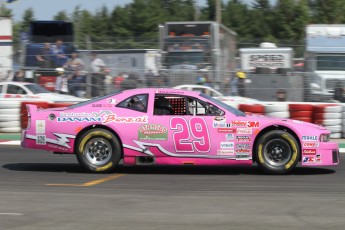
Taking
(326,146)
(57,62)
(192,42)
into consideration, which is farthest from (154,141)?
(192,42)

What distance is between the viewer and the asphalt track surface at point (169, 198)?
7.22 metres

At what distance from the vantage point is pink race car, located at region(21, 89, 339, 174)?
1068 centimetres

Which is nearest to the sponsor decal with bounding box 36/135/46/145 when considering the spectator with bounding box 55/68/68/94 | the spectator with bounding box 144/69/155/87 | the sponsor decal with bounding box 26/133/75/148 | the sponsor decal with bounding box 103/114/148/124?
the sponsor decal with bounding box 26/133/75/148

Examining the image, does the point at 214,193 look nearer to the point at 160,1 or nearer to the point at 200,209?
the point at 200,209

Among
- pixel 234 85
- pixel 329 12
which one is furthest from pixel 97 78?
pixel 329 12

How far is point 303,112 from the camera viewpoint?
17.2 metres

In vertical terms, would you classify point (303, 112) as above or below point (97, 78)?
below

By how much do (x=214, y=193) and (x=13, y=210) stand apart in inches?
101

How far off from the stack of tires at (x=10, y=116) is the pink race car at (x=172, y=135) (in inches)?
301

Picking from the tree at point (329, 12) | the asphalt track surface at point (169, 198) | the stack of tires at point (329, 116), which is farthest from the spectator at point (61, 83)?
the tree at point (329, 12)

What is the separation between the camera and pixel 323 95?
19891 mm

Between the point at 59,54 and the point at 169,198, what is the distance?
1680cm

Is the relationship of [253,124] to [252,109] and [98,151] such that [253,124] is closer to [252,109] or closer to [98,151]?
[98,151]

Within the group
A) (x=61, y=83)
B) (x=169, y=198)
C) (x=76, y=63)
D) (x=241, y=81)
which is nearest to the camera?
(x=169, y=198)
